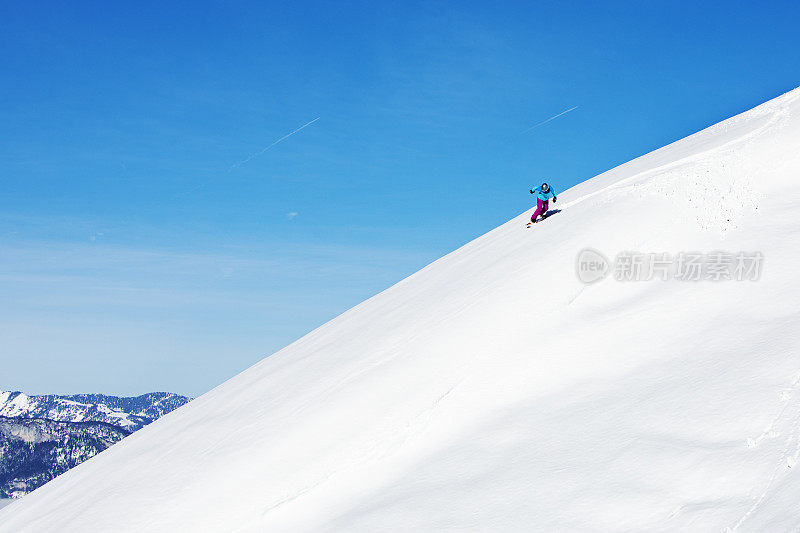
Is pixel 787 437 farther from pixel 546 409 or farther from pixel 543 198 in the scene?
pixel 543 198

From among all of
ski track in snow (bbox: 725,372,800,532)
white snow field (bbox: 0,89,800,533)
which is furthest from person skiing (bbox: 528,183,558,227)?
ski track in snow (bbox: 725,372,800,532)

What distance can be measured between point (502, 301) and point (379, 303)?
7672mm

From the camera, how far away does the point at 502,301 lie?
1205 cm

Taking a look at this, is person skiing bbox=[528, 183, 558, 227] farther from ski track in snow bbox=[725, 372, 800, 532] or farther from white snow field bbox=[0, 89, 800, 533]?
ski track in snow bbox=[725, 372, 800, 532]

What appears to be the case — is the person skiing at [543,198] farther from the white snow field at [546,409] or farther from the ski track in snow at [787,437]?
the ski track in snow at [787,437]

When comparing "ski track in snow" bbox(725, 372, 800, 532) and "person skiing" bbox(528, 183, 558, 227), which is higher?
"person skiing" bbox(528, 183, 558, 227)

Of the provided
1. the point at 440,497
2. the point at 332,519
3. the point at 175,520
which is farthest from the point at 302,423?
the point at 440,497

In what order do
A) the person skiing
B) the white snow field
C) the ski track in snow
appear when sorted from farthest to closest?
the person skiing → the white snow field → the ski track in snow

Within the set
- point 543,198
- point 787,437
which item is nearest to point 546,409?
point 787,437

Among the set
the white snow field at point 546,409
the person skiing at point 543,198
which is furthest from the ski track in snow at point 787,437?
the person skiing at point 543,198

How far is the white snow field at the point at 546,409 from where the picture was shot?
242 inches

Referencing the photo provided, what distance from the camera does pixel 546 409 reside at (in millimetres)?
8070

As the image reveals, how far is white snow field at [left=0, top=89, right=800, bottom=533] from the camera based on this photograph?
6.15m

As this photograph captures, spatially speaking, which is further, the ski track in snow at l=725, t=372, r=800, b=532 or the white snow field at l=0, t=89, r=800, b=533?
the white snow field at l=0, t=89, r=800, b=533
